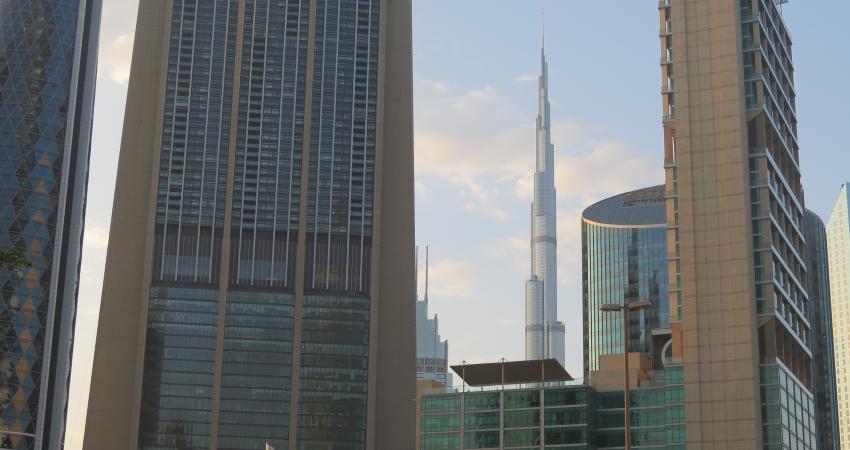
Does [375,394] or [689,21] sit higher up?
[689,21]

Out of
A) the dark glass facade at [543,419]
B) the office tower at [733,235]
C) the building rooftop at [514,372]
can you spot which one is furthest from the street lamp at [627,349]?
the building rooftop at [514,372]

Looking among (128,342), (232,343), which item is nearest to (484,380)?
(232,343)

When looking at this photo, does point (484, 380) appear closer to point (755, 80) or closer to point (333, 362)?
point (333, 362)

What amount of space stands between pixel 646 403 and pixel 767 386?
37.1 meters

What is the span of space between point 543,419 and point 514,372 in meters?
7.38

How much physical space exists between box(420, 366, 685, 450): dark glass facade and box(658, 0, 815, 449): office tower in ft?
80.8

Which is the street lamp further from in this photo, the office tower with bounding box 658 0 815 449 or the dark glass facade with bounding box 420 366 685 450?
the dark glass facade with bounding box 420 366 685 450

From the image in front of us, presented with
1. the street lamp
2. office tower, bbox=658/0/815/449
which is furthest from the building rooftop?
the street lamp

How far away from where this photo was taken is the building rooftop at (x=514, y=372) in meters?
169

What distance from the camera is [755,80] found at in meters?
135

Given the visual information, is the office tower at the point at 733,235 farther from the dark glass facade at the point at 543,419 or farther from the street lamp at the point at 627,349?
the street lamp at the point at 627,349

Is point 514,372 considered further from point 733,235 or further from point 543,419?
point 733,235

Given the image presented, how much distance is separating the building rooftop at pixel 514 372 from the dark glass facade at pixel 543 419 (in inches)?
68.1

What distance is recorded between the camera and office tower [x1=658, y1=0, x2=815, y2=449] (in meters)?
124
